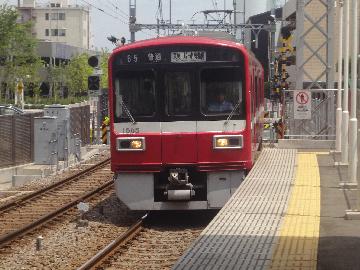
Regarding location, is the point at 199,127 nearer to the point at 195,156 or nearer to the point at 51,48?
the point at 195,156

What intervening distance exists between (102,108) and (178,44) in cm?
1806

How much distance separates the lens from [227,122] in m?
13.2

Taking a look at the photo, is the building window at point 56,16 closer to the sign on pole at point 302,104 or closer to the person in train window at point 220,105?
the sign on pole at point 302,104

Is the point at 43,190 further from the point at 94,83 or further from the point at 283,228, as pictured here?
the point at 94,83

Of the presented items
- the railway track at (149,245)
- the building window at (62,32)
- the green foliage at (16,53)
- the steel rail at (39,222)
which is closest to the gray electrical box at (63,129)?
the steel rail at (39,222)

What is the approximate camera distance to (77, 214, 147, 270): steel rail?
32.3 ft

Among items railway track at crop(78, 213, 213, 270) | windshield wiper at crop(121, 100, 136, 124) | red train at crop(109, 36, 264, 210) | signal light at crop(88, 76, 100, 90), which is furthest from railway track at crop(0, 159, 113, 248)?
signal light at crop(88, 76, 100, 90)

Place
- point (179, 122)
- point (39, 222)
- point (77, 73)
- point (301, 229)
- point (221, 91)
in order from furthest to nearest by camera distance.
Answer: point (77, 73) < point (39, 222) < point (221, 91) < point (179, 122) < point (301, 229)

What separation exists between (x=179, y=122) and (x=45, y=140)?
10.4 m

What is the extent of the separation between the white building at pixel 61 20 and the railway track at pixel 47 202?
335 ft

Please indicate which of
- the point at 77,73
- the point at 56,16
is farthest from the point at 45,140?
the point at 56,16

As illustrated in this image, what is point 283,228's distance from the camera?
898 centimetres

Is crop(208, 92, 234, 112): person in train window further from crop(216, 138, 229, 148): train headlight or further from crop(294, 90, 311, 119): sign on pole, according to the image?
crop(294, 90, 311, 119): sign on pole

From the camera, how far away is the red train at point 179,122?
13.1 meters
